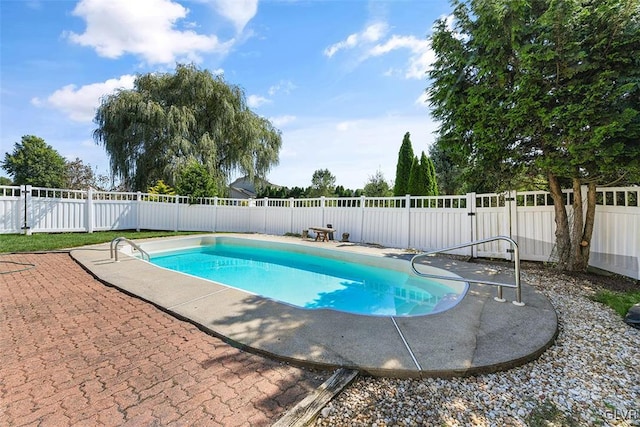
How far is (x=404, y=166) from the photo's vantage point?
1371 cm

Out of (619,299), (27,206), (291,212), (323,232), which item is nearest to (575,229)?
(619,299)

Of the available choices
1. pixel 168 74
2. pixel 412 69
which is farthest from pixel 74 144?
pixel 412 69

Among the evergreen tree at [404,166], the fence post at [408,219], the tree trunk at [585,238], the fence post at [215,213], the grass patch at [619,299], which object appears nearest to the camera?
the grass patch at [619,299]

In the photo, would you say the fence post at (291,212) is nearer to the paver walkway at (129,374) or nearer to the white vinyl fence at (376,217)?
the white vinyl fence at (376,217)

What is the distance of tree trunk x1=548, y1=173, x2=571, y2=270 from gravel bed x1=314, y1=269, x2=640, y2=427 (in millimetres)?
3397

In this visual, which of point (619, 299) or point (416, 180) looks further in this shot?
point (416, 180)

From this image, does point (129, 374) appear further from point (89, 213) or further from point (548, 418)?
point (89, 213)

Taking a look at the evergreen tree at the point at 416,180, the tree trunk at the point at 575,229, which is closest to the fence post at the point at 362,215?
the evergreen tree at the point at 416,180

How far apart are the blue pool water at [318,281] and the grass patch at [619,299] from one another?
1.91 metres

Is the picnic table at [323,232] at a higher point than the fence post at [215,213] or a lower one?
lower

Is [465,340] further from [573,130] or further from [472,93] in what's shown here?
[472,93]

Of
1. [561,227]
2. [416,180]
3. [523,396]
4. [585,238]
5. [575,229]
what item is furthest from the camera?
[416,180]

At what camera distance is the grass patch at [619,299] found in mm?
3641

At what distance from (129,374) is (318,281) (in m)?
4.86
